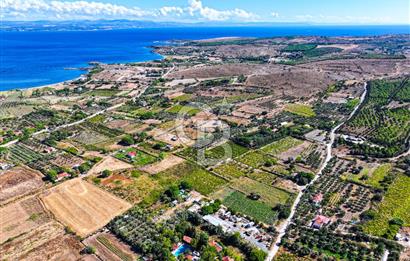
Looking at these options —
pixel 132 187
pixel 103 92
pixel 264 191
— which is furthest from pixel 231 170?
pixel 103 92

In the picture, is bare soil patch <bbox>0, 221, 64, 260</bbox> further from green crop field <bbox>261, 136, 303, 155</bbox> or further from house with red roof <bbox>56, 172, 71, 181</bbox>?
green crop field <bbox>261, 136, 303, 155</bbox>

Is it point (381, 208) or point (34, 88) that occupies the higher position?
point (381, 208)

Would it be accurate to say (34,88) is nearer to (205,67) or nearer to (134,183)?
(205,67)

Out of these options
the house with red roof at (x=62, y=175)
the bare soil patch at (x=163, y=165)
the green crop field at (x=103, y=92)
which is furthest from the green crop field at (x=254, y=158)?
the green crop field at (x=103, y=92)

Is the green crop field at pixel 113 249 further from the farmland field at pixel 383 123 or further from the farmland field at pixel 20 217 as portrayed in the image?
the farmland field at pixel 383 123

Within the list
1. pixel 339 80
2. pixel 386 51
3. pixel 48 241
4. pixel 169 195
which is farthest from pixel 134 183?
pixel 386 51

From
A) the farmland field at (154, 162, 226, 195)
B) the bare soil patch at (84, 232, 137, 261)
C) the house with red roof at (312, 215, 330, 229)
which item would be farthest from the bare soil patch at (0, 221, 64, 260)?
the house with red roof at (312, 215, 330, 229)
